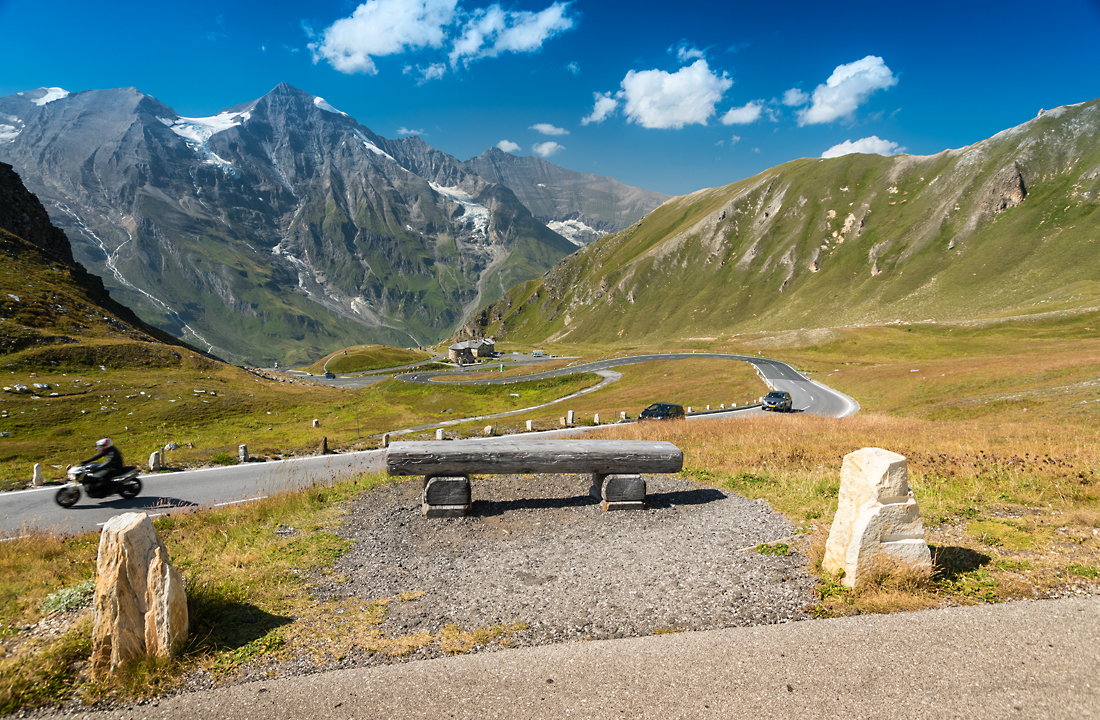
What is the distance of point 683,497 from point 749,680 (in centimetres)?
759

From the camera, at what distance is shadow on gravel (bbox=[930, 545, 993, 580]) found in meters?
7.65

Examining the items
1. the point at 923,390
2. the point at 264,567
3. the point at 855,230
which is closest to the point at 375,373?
the point at 923,390

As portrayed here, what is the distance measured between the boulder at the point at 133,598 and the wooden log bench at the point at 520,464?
5.44 meters

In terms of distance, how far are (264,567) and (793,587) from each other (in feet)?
30.1

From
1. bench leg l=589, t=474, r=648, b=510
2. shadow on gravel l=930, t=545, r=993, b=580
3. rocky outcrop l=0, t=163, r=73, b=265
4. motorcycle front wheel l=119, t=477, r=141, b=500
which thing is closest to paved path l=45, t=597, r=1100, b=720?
shadow on gravel l=930, t=545, r=993, b=580

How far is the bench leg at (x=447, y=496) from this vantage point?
1173cm

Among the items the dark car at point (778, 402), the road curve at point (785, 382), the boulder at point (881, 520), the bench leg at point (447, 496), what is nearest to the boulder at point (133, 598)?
the bench leg at point (447, 496)

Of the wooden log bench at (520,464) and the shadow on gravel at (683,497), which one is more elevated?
the wooden log bench at (520,464)

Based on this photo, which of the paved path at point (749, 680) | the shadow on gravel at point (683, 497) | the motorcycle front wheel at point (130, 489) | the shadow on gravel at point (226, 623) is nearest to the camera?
the paved path at point (749, 680)

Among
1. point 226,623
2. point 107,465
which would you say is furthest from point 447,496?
point 107,465

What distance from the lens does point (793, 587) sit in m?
7.62

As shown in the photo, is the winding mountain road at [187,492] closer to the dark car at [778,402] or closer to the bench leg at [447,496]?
the bench leg at [447,496]

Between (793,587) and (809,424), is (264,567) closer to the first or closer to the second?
(793,587)

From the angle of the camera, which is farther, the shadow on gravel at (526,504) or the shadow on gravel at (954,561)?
the shadow on gravel at (526,504)
